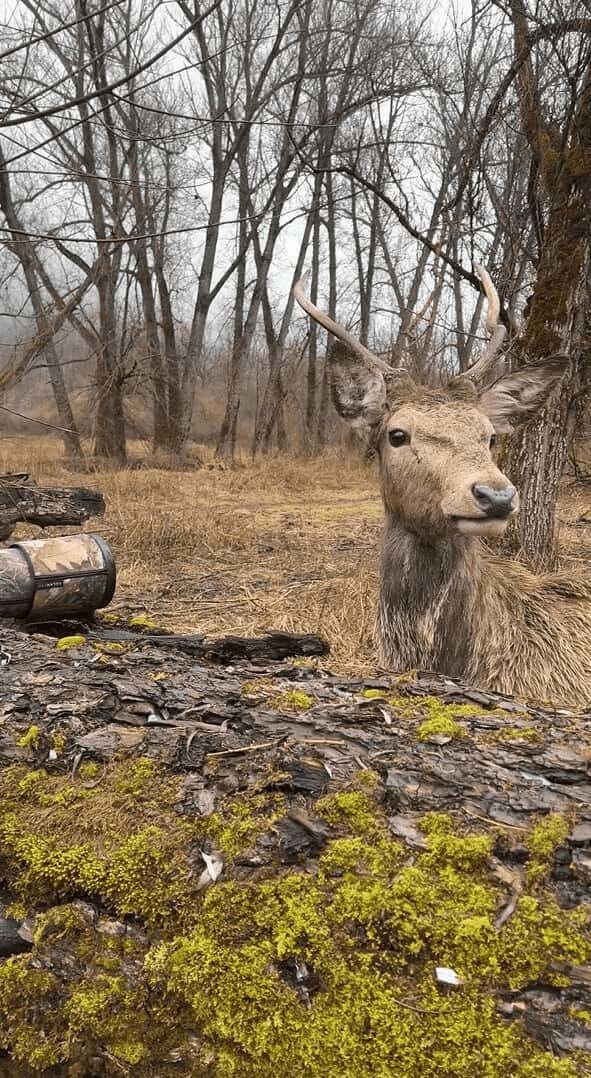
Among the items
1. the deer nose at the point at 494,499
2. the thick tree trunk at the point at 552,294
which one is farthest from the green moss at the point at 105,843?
the thick tree trunk at the point at 552,294

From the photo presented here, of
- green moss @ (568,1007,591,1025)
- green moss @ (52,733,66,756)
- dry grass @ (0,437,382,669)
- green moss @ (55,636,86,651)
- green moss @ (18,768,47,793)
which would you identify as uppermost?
green moss @ (52,733,66,756)

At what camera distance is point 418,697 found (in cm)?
180

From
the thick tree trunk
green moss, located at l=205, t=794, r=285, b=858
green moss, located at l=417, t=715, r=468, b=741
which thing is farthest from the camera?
the thick tree trunk

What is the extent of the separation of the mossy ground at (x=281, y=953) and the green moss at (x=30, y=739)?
260mm

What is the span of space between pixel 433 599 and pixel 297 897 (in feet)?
7.26

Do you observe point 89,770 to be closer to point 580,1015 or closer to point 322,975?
point 322,975

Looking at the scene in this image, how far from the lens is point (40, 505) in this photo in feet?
20.9

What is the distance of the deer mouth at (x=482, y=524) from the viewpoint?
255 centimetres

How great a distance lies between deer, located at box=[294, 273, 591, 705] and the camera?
2979 mm

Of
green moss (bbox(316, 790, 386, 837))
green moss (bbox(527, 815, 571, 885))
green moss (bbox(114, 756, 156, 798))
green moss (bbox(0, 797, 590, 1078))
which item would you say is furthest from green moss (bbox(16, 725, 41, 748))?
green moss (bbox(527, 815, 571, 885))

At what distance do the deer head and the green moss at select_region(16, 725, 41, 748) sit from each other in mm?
1831

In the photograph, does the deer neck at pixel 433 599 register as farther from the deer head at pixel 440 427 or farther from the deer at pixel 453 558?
the deer head at pixel 440 427

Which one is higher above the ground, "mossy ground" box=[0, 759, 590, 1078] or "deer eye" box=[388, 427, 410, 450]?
"deer eye" box=[388, 427, 410, 450]

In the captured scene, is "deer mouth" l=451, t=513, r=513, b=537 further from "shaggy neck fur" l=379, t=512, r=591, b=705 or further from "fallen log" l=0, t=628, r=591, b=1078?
"fallen log" l=0, t=628, r=591, b=1078
